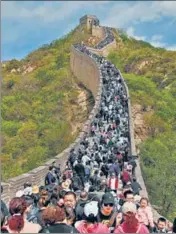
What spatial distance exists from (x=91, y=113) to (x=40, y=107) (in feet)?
75.1

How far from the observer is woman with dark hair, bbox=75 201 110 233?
5180 millimetres

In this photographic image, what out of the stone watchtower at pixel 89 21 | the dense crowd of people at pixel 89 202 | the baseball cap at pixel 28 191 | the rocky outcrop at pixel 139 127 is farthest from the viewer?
the stone watchtower at pixel 89 21

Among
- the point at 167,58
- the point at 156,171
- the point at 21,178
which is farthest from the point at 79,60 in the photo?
the point at 21,178

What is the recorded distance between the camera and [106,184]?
9602mm

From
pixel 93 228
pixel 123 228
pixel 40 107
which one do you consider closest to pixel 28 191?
pixel 93 228

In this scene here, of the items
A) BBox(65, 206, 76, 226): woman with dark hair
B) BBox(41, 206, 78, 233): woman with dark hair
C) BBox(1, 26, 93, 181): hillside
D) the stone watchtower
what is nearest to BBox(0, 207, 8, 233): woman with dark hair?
BBox(41, 206, 78, 233): woman with dark hair

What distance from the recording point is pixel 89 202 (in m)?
5.93

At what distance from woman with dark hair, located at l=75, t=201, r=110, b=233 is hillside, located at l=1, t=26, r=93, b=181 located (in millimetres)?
18627

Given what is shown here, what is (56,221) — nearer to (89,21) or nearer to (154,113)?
(154,113)

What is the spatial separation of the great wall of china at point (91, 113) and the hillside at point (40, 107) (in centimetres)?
100

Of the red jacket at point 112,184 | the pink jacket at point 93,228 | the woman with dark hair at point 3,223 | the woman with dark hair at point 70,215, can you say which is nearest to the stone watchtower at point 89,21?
the red jacket at point 112,184

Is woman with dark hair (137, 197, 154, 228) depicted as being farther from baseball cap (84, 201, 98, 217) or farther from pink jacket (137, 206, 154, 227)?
baseball cap (84, 201, 98, 217)

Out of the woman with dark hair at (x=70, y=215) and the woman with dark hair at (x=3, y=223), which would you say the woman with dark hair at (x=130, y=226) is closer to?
the woman with dark hair at (x=70, y=215)

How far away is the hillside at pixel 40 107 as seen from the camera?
3231 cm
